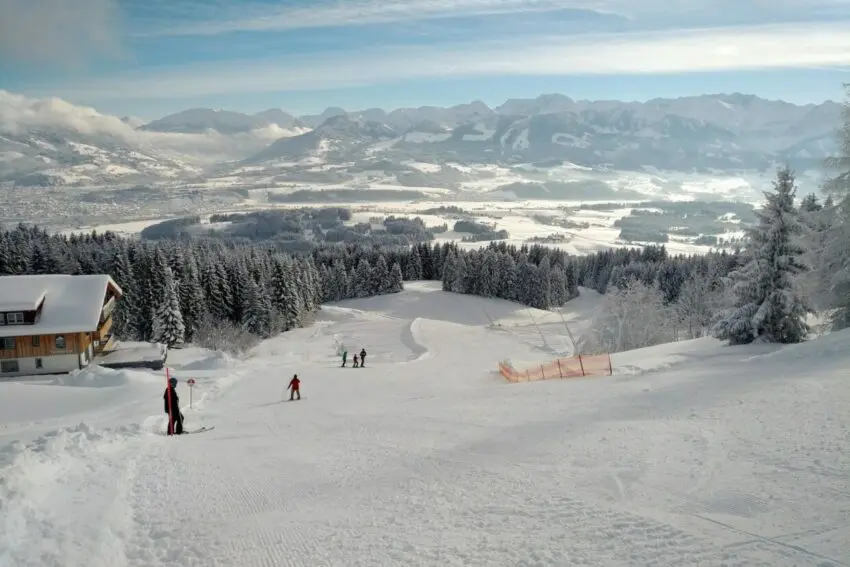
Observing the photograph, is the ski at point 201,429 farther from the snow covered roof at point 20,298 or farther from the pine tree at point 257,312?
the pine tree at point 257,312

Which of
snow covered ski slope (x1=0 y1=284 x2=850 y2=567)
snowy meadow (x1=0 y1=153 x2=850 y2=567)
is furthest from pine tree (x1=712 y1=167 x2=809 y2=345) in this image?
snow covered ski slope (x1=0 y1=284 x2=850 y2=567)

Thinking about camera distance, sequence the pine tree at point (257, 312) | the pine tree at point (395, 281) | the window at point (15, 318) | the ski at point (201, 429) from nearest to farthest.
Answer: the ski at point (201, 429)
the window at point (15, 318)
the pine tree at point (257, 312)
the pine tree at point (395, 281)

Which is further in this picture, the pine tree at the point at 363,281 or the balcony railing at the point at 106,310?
the pine tree at the point at 363,281

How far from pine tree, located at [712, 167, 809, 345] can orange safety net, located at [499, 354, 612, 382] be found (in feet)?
21.4

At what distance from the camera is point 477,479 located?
33.3ft

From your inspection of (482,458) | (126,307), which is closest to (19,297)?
(126,307)

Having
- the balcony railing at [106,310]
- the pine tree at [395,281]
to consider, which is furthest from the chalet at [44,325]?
the pine tree at [395,281]

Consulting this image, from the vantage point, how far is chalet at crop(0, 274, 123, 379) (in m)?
35.2

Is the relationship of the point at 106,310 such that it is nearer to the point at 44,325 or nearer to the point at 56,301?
the point at 56,301

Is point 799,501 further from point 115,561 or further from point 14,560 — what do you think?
point 14,560

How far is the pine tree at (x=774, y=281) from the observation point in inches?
982

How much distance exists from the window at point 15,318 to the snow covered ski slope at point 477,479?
18868 millimetres

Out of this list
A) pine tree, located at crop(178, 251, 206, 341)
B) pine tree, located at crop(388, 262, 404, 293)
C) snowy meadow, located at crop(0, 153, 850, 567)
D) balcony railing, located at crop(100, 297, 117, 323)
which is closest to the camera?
snowy meadow, located at crop(0, 153, 850, 567)

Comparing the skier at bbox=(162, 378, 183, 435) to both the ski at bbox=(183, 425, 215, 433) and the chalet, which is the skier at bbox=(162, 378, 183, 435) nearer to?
the ski at bbox=(183, 425, 215, 433)
